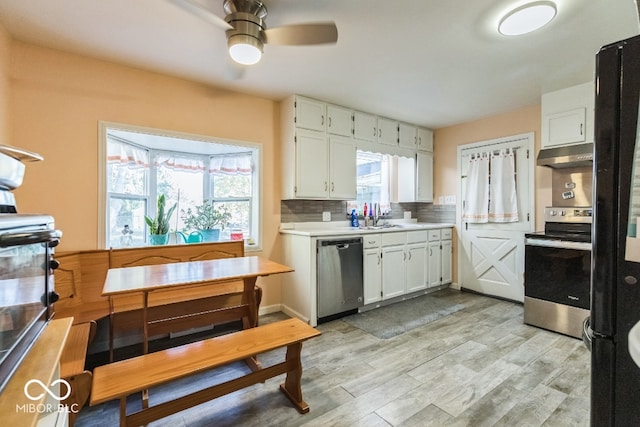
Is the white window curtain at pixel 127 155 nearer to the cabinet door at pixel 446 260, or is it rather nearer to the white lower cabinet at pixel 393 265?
the white lower cabinet at pixel 393 265

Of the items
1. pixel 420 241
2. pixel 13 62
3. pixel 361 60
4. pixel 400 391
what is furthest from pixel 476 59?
pixel 13 62

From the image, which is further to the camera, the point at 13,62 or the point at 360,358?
the point at 360,358

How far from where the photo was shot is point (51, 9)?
71.5 inches

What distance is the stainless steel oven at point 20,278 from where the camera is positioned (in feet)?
2.42

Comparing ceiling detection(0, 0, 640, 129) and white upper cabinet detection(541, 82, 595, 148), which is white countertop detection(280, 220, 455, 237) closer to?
ceiling detection(0, 0, 640, 129)

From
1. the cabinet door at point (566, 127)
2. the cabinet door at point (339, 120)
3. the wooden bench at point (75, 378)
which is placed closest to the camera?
the wooden bench at point (75, 378)

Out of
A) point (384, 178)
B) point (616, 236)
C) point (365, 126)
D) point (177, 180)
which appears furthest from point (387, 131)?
point (616, 236)

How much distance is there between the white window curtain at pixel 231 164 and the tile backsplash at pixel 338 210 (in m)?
0.66

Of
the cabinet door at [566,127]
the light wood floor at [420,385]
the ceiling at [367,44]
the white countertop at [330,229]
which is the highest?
the ceiling at [367,44]

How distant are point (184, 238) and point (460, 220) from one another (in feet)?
12.1

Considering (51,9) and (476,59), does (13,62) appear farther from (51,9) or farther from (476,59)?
(476,59)

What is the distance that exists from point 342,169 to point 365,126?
2.27ft

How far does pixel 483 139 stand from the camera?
13.3 ft

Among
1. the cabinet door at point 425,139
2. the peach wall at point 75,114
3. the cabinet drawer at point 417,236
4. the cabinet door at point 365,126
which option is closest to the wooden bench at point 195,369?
the peach wall at point 75,114
